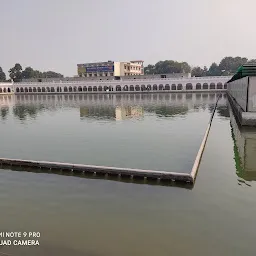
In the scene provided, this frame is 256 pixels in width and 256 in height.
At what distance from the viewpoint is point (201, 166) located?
12.0 metres

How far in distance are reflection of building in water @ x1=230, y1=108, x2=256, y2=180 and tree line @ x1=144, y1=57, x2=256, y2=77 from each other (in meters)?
103

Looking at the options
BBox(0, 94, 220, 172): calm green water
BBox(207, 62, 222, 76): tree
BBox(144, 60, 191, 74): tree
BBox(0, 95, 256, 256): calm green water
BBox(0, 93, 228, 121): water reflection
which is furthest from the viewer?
BBox(207, 62, 222, 76): tree

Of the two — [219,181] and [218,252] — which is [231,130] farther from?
[218,252]

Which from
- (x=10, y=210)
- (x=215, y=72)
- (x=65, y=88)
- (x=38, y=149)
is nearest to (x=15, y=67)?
(x=65, y=88)

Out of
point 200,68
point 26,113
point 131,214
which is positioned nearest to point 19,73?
point 200,68

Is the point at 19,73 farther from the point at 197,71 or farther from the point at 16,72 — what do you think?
the point at 197,71

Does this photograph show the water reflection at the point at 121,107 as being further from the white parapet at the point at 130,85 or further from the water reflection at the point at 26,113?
the white parapet at the point at 130,85

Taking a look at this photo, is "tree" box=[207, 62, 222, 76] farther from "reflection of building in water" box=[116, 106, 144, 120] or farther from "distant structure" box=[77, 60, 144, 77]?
"reflection of building in water" box=[116, 106, 144, 120]

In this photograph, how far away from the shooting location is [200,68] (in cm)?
13438

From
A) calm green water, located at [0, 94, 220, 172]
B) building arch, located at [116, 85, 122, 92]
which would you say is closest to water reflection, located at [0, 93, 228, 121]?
calm green water, located at [0, 94, 220, 172]

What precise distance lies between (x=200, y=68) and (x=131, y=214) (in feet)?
443

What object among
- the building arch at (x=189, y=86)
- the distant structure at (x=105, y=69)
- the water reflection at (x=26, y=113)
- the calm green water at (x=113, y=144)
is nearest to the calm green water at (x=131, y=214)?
the calm green water at (x=113, y=144)

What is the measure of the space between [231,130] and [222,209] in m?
13.5

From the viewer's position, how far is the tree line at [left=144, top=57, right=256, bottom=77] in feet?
393
